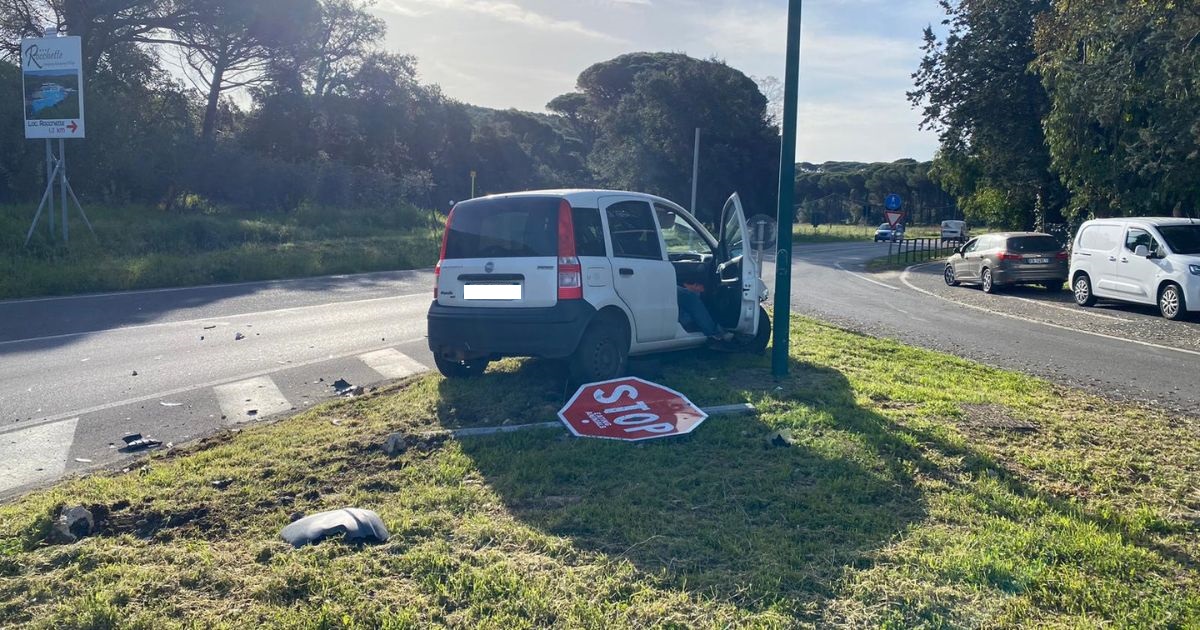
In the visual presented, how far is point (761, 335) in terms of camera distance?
9.68 metres

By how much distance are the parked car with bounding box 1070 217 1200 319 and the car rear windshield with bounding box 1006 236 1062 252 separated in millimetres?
3063

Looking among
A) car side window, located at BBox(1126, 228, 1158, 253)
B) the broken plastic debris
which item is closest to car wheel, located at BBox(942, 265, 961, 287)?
car side window, located at BBox(1126, 228, 1158, 253)

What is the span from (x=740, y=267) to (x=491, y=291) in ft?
9.27

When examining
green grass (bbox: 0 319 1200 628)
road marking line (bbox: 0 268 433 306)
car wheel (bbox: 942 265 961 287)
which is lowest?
green grass (bbox: 0 319 1200 628)

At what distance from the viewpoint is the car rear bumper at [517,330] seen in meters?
7.40

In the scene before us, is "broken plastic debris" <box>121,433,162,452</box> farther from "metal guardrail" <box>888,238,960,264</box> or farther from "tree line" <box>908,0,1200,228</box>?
"metal guardrail" <box>888,238,960,264</box>

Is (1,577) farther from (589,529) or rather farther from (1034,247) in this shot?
(1034,247)

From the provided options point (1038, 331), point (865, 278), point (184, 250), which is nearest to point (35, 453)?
point (1038, 331)

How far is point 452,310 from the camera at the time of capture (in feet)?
25.8

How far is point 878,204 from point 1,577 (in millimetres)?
85327

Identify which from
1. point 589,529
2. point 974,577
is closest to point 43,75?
point 589,529

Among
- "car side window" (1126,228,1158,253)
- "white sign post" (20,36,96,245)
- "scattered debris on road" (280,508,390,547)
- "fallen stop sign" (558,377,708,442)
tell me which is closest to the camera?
"scattered debris on road" (280,508,390,547)

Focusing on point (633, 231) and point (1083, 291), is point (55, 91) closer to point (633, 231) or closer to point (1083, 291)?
point (633, 231)

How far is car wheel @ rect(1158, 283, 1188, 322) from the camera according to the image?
16.1 meters
